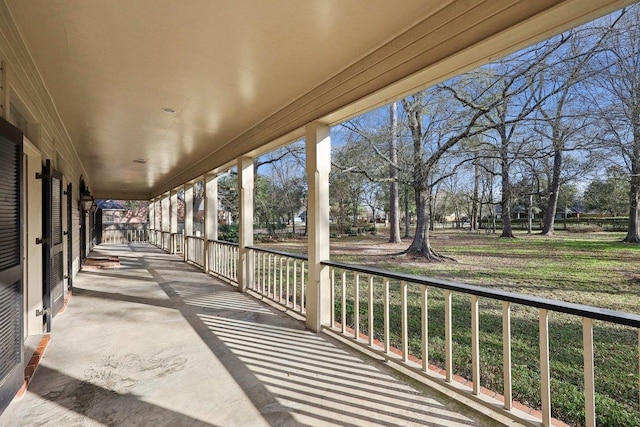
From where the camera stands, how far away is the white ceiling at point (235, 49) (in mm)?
2068

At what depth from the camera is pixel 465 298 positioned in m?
6.17

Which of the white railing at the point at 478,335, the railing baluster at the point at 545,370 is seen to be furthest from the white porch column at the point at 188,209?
the railing baluster at the point at 545,370

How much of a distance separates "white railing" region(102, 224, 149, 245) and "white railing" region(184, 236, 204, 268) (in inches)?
393

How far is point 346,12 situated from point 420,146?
330 inches

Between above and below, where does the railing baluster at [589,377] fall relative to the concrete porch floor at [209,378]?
above

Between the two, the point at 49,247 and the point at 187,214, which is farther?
the point at 187,214

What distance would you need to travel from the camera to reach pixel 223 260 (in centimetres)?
692

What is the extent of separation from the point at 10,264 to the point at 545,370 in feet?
11.4

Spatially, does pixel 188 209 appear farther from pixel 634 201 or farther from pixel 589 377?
pixel 634 201

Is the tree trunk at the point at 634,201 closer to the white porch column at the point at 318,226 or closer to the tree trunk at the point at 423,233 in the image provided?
the white porch column at the point at 318,226

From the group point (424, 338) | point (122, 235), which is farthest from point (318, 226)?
point (122, 235)

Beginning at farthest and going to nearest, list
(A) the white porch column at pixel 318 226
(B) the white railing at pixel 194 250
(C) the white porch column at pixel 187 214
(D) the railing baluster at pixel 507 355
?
(C) the white porch column at pixel 187 214 < (B) the white railing at pixel 194 250 < (A) the white porch column at pixel 318 226 < (D) the railing baluster at pixel 507 355

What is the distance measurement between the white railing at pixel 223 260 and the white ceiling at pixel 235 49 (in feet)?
9.39

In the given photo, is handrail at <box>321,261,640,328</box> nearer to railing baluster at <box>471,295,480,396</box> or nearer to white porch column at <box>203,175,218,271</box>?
railing baluster at <box>471,295,480,396</box>
